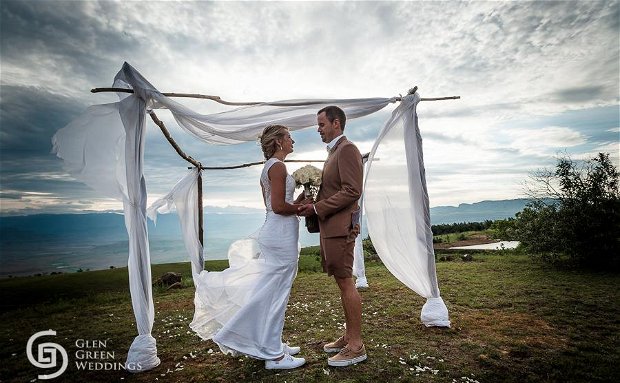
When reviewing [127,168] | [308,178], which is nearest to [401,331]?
[308,178]

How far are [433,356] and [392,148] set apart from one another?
2.68m

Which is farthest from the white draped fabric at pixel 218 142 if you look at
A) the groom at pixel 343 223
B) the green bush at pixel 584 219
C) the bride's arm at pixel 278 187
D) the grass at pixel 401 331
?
the green bush at pixel 584 219

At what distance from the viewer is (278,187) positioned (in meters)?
3.49

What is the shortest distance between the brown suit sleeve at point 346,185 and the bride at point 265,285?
14.7 inches

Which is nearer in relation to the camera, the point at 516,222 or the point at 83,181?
the point at 83,181

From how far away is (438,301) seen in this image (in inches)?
178

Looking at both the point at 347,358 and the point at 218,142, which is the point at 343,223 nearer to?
the point at 347,358

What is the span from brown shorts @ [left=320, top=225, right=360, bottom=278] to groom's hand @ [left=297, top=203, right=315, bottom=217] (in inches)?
12.4

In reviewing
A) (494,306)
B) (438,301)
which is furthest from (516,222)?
(438,301)

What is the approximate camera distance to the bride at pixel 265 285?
3.40 meters

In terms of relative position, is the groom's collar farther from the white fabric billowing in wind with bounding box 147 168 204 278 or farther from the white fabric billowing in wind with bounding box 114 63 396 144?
the white fabric billowing in wind with bounding box 147 168 204 278

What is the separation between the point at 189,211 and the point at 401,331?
422cm

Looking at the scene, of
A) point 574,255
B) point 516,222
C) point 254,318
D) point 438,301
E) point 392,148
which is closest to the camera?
point 254,318

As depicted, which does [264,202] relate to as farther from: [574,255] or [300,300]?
[574,255]
